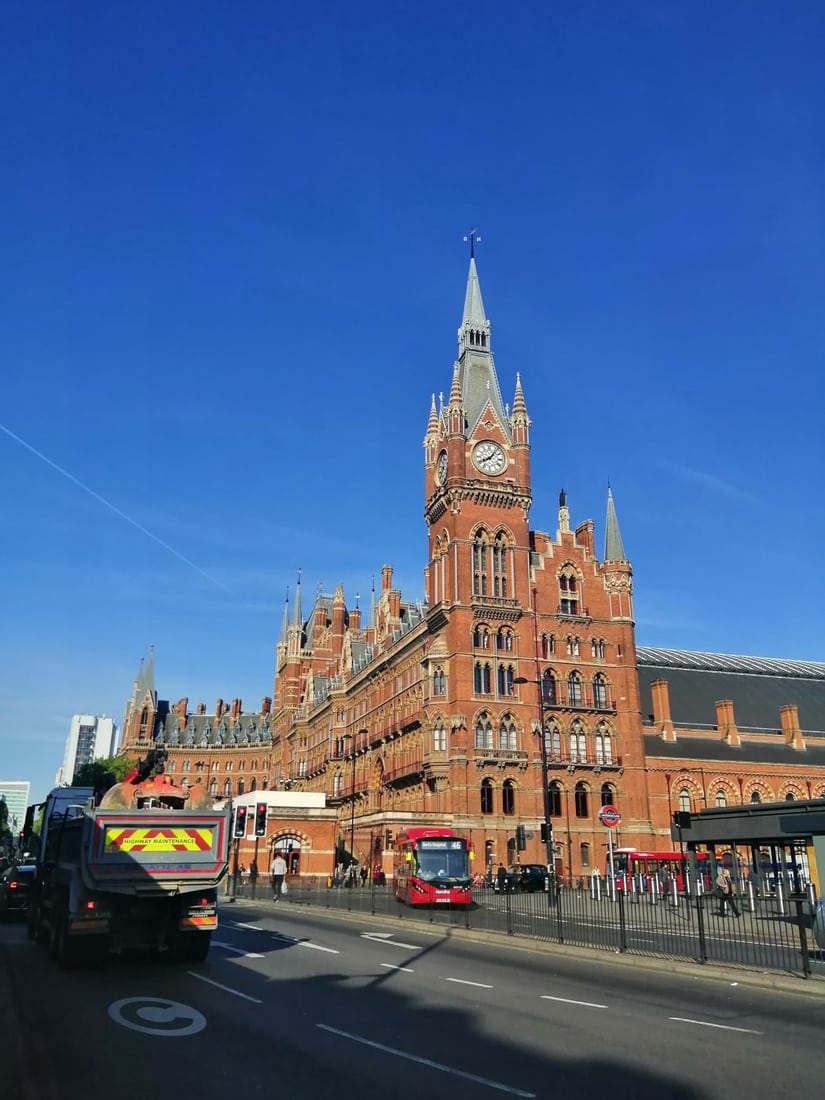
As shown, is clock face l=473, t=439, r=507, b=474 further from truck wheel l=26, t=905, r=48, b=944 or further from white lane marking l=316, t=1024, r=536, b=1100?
white lane marking l=316, t=1024, r=536, b=1100

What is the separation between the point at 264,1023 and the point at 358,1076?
294cm

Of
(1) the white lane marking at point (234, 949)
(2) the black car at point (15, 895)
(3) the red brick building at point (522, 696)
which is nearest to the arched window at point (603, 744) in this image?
(3) the red brick building at point (522, 696)

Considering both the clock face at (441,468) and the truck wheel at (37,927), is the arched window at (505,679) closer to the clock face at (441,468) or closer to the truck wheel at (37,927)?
the clock face at (441,468)

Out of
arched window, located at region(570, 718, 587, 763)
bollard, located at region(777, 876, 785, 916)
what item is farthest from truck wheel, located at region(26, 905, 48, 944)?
arched window, located at region(570, 718, 587, 763)

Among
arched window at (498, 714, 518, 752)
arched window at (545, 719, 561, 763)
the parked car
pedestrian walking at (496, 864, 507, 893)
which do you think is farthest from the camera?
arched window at (545, 719, 561, 763)

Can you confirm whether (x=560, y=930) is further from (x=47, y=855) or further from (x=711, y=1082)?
→ (x=711, y=1082)

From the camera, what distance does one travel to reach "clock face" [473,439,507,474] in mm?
65688

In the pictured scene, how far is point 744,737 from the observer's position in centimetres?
7181

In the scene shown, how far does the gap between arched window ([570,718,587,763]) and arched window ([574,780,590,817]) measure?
66.0 inches

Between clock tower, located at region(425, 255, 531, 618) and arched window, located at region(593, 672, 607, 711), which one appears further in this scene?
arched window, located at region(593, 672, 607, 711)

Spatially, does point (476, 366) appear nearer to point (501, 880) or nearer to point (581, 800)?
point (581, 800)

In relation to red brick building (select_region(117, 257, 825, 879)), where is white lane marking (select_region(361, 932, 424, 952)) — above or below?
below

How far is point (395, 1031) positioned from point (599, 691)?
184ft

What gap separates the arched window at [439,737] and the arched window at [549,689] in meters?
7.87
